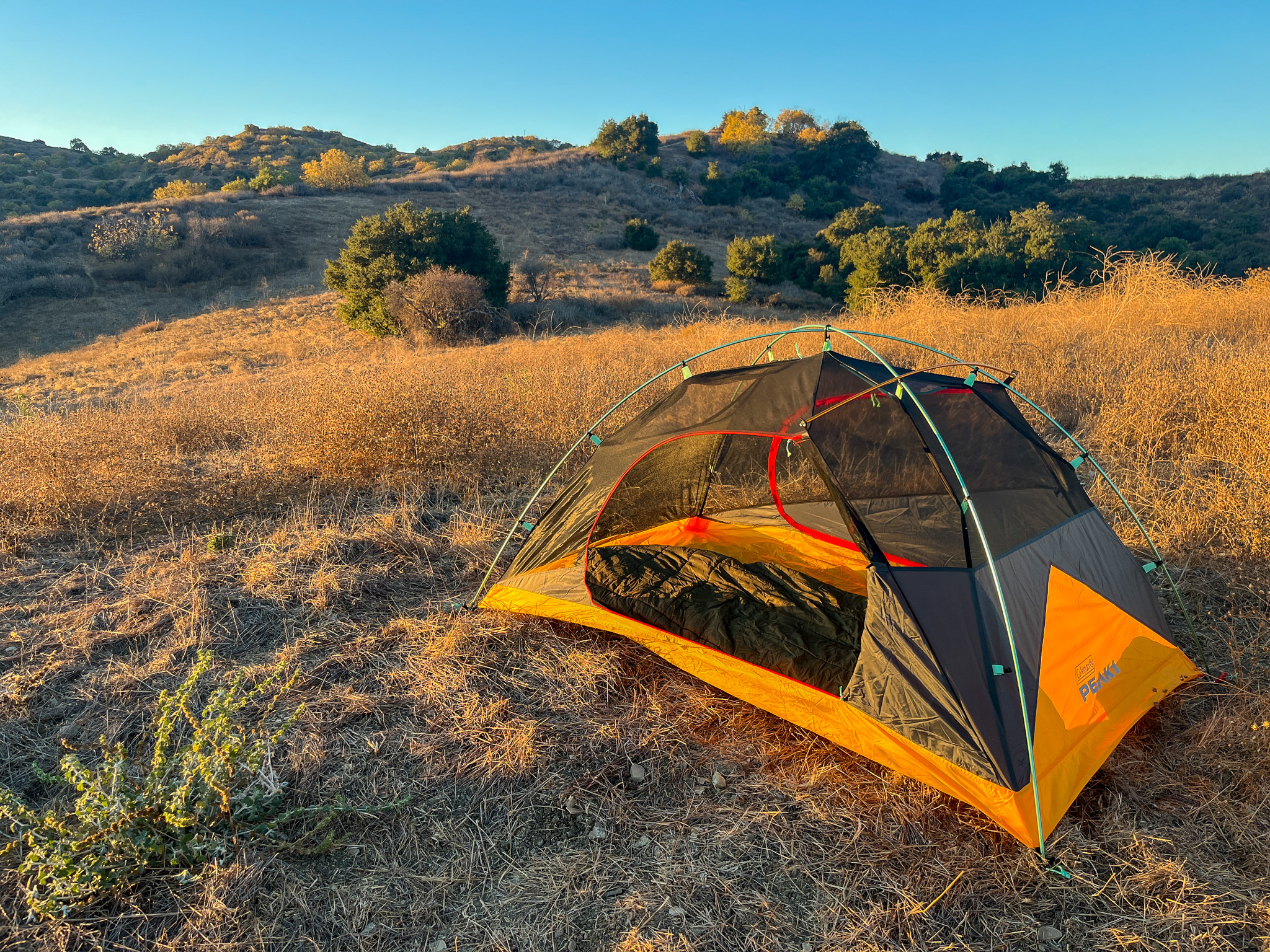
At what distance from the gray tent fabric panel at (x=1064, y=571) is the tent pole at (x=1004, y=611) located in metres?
0.05

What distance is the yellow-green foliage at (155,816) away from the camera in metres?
1.96

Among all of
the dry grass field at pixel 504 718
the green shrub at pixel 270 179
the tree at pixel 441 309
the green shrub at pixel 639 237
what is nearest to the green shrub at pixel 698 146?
the green shrub at pixel 639 237

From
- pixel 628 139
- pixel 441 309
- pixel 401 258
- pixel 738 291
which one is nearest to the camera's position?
pixel 441 309

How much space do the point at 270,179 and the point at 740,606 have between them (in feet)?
104

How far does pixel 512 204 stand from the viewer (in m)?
26.8

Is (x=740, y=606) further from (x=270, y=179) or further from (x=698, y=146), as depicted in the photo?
(x=698, y=146)

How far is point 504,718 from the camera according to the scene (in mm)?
2889

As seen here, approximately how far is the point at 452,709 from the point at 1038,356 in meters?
7.14

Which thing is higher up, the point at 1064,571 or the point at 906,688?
the point at 1064,571

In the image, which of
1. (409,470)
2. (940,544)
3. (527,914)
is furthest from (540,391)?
(527,914)

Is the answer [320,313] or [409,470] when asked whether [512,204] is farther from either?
[409,470]

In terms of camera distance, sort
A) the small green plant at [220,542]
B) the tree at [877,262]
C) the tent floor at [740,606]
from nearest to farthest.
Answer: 1. the tent floor at [740,606]
2. the small green plant at [220,542]
3. the tree at [877,262]

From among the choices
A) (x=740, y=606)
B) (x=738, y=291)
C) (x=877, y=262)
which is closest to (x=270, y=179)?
(x=738, y=291)

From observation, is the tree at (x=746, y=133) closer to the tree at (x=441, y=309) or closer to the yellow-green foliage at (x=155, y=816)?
the tree at (x=441, y=309)
